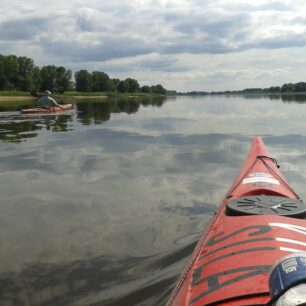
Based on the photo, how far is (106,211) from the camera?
6906 mm

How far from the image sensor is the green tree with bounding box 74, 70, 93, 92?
109375mm

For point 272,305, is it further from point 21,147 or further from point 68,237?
point 21,147

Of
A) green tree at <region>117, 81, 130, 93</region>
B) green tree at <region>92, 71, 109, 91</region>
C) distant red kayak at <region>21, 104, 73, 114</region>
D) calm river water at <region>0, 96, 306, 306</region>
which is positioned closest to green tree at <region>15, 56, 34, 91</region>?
green tree at <region>92, 71, 109, 91</region>

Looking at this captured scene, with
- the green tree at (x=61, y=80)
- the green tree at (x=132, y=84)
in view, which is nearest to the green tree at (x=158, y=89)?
the green tree at (x=132, y=84)

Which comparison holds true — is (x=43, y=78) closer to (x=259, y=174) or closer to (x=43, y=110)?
(x=43, y=110)

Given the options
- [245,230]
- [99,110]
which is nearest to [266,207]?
[245,230]

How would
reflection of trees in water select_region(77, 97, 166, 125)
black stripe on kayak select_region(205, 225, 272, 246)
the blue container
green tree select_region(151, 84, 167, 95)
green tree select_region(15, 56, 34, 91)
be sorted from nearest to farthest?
the blue container < black stripe on kayak select_region(205, 225, 272, 246) < reflection of trees in water select_region(77, 97, 166, 125) < green tree select_region(15, 56, 34, 91) < green tree select_region(151, 84, 167, 95)

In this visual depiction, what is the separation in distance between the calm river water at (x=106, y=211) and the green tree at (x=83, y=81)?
320 ft

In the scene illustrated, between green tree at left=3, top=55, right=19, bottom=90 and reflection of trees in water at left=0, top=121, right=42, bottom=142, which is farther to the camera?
green tree at left=3, top=55, right=19, bottom=90

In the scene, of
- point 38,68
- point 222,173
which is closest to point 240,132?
point 222,173

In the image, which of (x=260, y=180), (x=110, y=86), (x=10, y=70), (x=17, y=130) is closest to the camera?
(x=260, y=180)

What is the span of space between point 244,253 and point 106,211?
13.0 ft

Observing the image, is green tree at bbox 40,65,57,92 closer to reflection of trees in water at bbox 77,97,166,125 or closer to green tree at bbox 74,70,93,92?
green tree at bbox 74,70,93,92

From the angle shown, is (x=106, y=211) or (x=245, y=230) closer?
(x=245, y=230)
